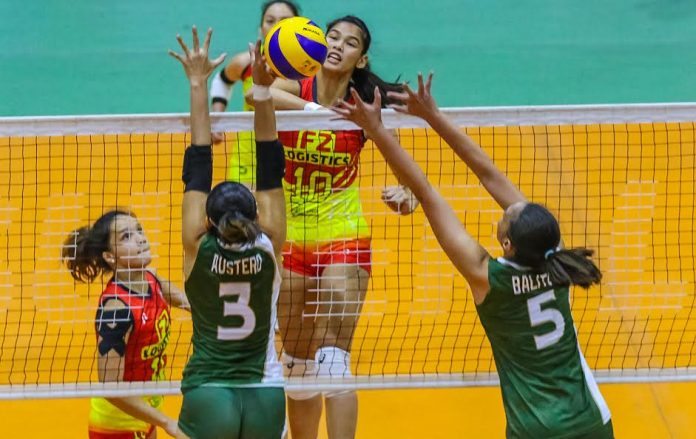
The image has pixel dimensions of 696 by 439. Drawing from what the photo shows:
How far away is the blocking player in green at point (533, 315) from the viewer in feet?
12.4

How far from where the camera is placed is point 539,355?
3.80 meters

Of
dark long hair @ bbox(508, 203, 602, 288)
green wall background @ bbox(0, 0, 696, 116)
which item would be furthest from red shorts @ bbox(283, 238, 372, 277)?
green wall background @ bbox(0, 0, 696, 116)

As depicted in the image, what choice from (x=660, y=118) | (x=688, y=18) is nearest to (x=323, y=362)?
(x=660, y=118)

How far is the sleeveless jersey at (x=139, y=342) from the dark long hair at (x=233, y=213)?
0.99m

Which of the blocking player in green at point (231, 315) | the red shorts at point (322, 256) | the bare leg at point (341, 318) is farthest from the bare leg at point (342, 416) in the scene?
the blocking player in green at point (231, 315)

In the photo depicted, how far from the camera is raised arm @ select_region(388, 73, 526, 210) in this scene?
4.04 metres

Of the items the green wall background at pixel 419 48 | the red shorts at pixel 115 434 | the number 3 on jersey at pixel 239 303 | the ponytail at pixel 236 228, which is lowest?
the red shorts at pixel 115 434

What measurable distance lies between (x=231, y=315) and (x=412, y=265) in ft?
9.41

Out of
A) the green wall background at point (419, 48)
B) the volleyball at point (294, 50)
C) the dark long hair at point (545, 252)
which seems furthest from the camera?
the green wall background at point (419, 48)

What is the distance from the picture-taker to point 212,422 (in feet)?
12.9

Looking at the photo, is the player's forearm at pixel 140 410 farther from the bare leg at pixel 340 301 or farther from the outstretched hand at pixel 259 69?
the outstretched hand at pixel 259 69

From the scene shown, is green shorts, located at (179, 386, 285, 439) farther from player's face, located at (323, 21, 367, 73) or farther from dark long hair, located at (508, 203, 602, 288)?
player's face, located at (323, 21, 367, 73)

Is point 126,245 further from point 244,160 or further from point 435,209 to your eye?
point 435,209

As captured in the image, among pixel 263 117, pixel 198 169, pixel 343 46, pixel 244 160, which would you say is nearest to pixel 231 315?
pixel 198 169
